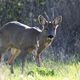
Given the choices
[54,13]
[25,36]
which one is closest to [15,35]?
[25,36]

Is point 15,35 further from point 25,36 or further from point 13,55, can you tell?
point 13,55

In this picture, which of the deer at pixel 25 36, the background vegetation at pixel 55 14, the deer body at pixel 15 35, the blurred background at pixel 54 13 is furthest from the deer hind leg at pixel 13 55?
the blurred background at pixel 54 13

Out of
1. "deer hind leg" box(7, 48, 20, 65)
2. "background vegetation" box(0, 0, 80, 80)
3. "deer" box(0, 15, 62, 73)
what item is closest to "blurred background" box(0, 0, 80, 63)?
"background vegetation" box(0, 0, 80, 80)

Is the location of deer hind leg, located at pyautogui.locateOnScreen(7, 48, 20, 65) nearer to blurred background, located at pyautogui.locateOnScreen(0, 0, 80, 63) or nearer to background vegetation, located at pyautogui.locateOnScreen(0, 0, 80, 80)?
background vegetation, located at pyautogui.locateOnScreen(0, 0, 80, 80)

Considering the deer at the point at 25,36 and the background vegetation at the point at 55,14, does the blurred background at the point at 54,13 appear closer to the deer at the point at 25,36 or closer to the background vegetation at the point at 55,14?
the background vegetation at the point at 55,14

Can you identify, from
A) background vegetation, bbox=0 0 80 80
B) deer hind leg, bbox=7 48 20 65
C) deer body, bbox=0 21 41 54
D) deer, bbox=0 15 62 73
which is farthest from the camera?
background vegetation, bbox=0 0 80 80

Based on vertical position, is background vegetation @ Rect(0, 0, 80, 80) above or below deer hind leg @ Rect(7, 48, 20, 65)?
above

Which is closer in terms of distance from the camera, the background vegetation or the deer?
the deer

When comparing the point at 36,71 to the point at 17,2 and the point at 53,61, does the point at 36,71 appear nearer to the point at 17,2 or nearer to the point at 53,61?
the point at 53,61

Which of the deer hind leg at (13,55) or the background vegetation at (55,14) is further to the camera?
the background vegetation at (55,14)

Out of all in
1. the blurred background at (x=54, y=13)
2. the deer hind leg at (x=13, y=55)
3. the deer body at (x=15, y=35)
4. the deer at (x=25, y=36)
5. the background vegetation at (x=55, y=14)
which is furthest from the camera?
the blurred background at (x=54, y=13)

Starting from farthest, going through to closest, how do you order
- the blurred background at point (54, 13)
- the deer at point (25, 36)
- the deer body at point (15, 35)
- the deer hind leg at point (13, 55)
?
the blurred background at point (54, 13), the deer hind leg at point (13, 55), the deer body at point (15, 35), the deer at point (25, 36)

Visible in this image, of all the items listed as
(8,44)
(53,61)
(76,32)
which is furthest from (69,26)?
(8,44)

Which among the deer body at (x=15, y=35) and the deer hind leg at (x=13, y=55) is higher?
the deer body at (x=15, y=35)
